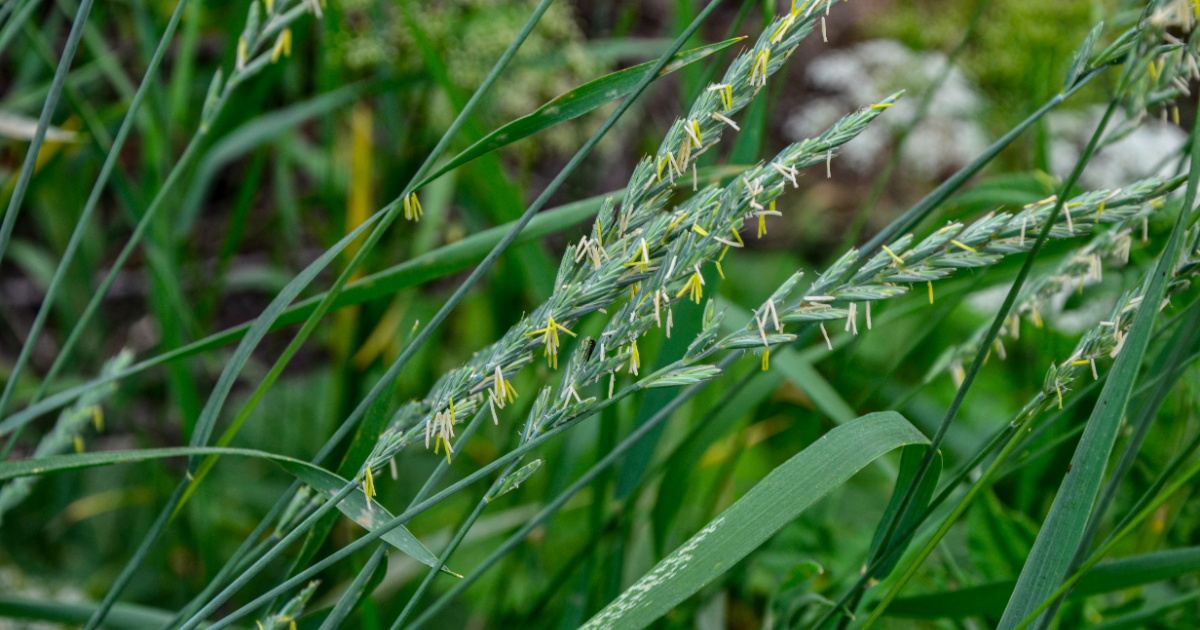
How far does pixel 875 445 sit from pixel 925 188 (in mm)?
1694

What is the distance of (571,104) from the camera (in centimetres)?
35

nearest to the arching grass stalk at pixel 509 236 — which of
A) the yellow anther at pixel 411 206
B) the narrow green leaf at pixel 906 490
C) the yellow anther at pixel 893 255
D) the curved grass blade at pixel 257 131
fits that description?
the yellow anther at pixel 411 206

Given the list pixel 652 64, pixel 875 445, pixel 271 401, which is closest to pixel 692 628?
pixel 875 445

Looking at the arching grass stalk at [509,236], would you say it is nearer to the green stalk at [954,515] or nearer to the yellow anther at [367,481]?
the yellow anther at [367,481]

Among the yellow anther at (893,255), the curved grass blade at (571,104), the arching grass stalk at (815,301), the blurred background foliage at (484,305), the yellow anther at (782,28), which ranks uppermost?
the yellow anther at (782,28)

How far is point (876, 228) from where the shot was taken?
6.54 ft

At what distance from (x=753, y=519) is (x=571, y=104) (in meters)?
0.20

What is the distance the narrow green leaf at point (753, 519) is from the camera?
29 cm

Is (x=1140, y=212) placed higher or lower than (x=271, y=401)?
higher

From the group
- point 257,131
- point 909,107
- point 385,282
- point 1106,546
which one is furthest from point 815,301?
point 909,107

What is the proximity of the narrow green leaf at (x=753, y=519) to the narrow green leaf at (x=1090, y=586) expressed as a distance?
0.14 meters

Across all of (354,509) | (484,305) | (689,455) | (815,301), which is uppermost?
(815,301)

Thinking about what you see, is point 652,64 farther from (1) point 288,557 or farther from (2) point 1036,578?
(1) point 288,557

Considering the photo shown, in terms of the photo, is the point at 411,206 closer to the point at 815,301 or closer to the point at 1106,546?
the point at 815,301
